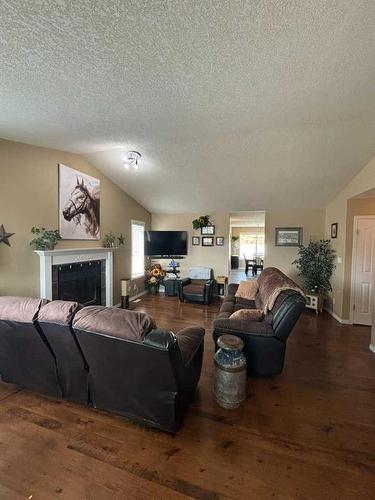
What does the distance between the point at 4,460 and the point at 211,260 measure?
5441 mm

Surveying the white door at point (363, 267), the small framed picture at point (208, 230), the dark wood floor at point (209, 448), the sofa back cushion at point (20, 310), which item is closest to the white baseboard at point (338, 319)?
the white door at point (363, 267)

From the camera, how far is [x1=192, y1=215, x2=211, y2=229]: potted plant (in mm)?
6379

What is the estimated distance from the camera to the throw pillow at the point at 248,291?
14.1 feet

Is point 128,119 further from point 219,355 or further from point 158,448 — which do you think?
point 158,448

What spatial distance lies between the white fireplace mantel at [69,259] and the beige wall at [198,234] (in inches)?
87.4

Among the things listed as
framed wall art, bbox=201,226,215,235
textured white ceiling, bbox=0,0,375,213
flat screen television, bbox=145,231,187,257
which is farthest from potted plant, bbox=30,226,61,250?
framed wall art, bbox=201,226,215,235

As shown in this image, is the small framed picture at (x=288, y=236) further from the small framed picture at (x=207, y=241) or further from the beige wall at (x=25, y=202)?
the beige wall at (x=25, y=202)

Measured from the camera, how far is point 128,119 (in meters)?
2.64

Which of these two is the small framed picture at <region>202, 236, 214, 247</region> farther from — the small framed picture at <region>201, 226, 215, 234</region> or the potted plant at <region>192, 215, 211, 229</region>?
the potted plant at <region>192, 215, 211, 229</region>

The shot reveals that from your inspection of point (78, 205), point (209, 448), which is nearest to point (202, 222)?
point (78, 205)

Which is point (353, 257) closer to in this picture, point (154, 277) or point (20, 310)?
point (154, 277)

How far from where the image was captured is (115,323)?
1722 mm

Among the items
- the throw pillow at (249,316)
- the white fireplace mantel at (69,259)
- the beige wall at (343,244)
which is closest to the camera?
the throw pillow at (249,316)

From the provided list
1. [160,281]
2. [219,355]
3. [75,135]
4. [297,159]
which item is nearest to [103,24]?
[75,135]
